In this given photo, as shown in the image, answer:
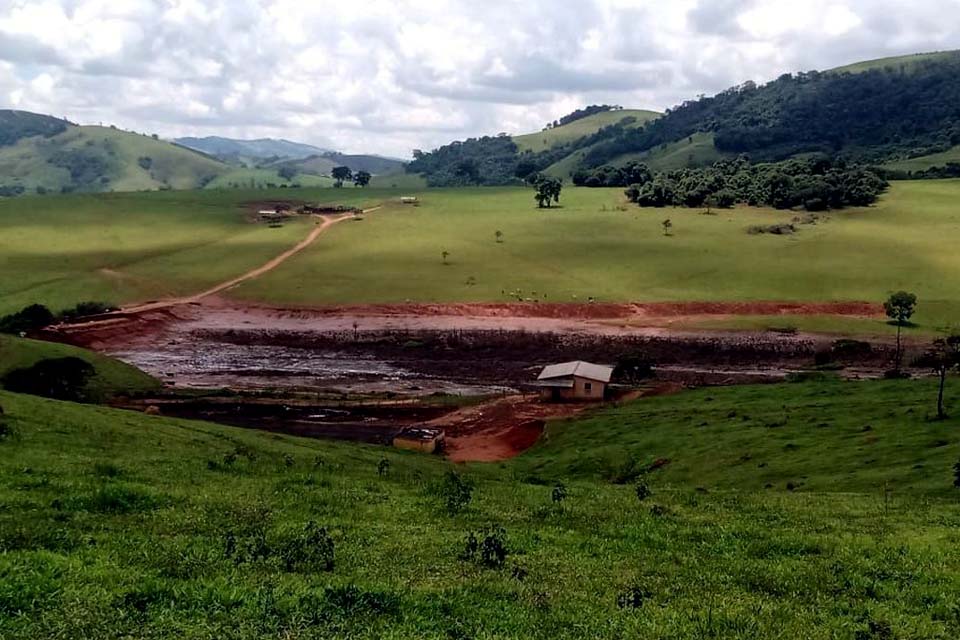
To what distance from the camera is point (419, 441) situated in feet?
167

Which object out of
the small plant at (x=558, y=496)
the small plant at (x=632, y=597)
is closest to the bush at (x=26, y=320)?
the small plant at (x=558, y=496)

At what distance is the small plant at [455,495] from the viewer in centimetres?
2186

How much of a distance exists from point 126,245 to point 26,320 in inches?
2052

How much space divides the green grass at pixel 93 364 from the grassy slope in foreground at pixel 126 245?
41762 millimetres

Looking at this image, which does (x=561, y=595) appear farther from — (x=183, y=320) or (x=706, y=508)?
(x=183, y=320)

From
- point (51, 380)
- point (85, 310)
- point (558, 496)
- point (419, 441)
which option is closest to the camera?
point (558, 496)

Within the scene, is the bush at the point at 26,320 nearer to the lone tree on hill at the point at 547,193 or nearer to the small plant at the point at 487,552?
the small plant at the point at 487,552

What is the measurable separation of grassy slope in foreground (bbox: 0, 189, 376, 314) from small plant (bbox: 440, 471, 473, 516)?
94736 mm

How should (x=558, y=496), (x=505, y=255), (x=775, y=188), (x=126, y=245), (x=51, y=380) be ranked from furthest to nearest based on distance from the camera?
(x=775, y=188)
(x=126, y=245)
(x=505, y=255)
(x=51, y=380)
(x=558, y=496)

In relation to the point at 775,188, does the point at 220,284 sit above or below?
below

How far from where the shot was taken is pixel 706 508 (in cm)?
2330

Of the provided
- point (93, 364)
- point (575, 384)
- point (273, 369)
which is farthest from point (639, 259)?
point (93, 364)

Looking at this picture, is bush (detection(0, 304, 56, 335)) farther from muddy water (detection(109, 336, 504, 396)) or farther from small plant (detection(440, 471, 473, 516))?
small plant (detection(440, 471, 473, 516))

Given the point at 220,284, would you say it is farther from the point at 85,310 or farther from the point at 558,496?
→ the point at 558,496
